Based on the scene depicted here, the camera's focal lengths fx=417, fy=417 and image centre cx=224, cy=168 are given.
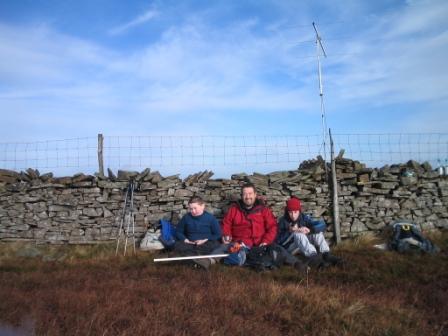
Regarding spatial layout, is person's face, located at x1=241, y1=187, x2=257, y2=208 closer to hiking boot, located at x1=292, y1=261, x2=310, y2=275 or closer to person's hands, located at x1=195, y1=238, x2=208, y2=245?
person's hands, located at x1=195, y1=238, x2=208, y2=245

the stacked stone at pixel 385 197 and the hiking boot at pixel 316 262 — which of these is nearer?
the hiking boot at pixel 316 262

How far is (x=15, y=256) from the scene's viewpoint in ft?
25.4

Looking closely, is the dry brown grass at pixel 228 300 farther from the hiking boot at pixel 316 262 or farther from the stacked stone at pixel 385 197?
the stacked stone at pixel 385 197

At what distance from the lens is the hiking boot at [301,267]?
6.29 m

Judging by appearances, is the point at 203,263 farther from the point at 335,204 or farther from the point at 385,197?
the point at 385,197

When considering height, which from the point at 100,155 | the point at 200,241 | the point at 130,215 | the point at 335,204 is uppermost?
the point at 100,155

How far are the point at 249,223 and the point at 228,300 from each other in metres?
2.82

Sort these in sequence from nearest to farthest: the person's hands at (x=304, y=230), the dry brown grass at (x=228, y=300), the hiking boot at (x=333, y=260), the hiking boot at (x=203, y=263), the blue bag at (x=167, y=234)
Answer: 1. the dry brown grass at (x=228, y=300)
2. the hiking boot at (x=203, y=263)
3. the hiking boot at (x=333, y=260)
4. the person's hands at (x=304, y=230)
5. the blue bag at (x=167, y=234)

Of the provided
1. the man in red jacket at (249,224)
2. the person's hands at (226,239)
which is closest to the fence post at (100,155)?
the man in red jacket at (249,224)

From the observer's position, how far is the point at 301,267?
6.42 m

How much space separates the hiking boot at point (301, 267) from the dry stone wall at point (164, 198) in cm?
223

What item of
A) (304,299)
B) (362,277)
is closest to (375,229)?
(362,277)

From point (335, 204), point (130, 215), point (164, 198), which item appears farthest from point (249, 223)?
point (130, 215)

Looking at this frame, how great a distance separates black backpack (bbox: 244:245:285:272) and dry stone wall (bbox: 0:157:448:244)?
1927 mm
